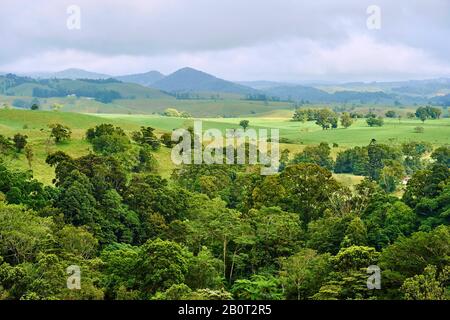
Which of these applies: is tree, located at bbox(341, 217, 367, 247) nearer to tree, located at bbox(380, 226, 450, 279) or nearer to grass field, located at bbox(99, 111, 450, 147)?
tree, located at bbox(380, 226, 450, 279)

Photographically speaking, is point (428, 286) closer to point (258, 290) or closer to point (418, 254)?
point (418, 254)

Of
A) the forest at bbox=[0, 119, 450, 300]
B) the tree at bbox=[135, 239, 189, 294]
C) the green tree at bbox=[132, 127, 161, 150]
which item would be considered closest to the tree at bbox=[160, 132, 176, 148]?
the green tree at bbox=[132, 127, 161, 150]

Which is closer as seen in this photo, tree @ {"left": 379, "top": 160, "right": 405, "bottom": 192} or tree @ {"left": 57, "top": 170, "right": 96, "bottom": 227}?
tree @ {"left": 57, "top": 170, "right": 96, "bottom": 227}

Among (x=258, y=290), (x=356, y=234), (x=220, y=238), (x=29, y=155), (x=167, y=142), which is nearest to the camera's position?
(x=258, y=290)

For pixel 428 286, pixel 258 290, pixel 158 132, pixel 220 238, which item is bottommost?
pixel 258 290

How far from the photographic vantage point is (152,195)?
62.7 meters

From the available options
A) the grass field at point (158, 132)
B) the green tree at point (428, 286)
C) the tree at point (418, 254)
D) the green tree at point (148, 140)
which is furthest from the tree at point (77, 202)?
the green tree at point (148, 140)

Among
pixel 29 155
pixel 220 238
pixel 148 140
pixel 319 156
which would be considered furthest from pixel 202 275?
pixel 319 156

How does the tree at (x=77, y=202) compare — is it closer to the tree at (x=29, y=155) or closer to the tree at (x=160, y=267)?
the tree at (x=160, y=267)
